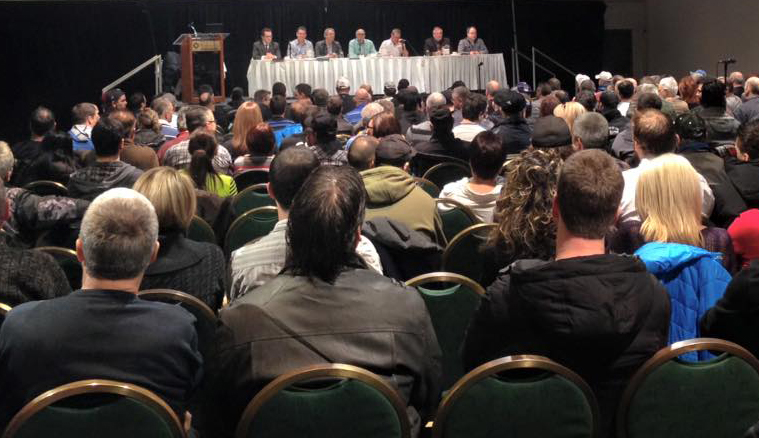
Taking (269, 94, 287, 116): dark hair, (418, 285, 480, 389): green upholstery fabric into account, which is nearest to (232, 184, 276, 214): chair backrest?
(418, 285, 480, 389): green upholstery fabric

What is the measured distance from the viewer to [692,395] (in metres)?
2.06

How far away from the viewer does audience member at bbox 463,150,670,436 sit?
2.04 metres

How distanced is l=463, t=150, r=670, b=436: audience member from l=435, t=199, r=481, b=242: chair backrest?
1.74m

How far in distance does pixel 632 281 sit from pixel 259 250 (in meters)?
1.27

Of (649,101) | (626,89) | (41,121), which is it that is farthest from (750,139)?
(41,121)

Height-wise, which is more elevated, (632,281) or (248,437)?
(632,281)

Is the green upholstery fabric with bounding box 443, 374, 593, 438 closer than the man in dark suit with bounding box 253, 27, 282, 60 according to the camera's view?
Yes

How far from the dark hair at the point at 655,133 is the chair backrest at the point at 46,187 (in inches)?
130

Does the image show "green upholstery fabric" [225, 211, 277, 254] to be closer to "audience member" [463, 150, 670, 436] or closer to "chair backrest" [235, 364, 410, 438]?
"audience member" [463, 150, 670, 436]

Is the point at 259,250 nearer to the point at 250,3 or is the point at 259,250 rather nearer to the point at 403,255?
the point at 403,255

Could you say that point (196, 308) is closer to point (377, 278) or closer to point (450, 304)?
point (377, 278)

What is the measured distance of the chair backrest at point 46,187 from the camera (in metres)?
4.92

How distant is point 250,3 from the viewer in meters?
14.4

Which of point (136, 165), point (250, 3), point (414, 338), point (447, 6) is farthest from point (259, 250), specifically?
point (447, 6)
